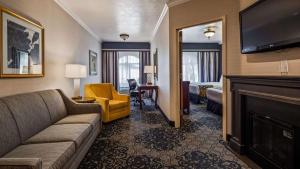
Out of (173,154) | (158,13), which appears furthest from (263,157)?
(158,13)

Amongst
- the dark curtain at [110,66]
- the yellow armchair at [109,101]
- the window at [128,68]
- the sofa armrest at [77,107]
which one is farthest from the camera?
the window at [128,68]

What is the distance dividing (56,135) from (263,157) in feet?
8.14

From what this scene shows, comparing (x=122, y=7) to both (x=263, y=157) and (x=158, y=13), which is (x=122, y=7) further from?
(x=263, y=157)

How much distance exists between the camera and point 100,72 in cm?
783

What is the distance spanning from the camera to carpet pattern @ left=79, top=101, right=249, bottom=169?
2.31m

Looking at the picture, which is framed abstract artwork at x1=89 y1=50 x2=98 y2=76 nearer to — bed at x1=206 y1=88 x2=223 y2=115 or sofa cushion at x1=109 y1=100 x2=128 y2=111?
sofa cushion at x1=109 y1=100 x2=128 y2=111

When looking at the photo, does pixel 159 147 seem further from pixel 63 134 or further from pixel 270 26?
pixel 270 26

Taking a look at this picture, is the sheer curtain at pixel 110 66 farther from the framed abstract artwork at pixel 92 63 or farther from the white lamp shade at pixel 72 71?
the white lamp shade at pixel 72 71

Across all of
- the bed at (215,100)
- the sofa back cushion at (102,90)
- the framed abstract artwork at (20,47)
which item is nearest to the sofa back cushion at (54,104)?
the framed abstract artwork at (20,47)

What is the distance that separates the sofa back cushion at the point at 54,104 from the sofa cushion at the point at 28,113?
0.11 meters

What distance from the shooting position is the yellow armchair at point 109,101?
4048mm

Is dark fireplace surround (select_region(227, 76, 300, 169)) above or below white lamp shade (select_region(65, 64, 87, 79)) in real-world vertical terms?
below

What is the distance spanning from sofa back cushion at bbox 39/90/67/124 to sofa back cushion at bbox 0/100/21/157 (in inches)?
30.5

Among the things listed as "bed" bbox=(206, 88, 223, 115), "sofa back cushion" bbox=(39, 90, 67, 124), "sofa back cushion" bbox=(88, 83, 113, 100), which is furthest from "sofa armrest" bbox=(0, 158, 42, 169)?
"bed" bbox=(206, 88, 223, 115)
